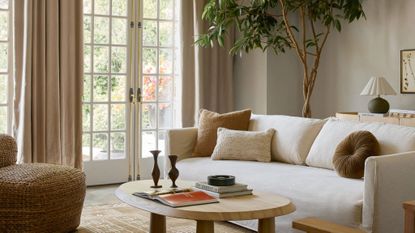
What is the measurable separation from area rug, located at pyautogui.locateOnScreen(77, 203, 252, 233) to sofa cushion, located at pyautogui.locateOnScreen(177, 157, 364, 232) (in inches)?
12.9

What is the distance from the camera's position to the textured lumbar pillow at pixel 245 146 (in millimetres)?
4422

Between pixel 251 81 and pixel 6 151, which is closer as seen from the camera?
pixel 6 151

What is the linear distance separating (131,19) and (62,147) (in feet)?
4.90

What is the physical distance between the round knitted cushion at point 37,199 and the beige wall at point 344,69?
2889 mm

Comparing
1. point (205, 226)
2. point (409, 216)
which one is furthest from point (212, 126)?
point (409, 216)

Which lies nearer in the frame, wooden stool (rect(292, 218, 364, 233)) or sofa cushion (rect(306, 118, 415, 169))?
wooden stool (rect(292, 218, 364, 233))

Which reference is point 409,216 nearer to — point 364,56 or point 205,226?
point 205,226

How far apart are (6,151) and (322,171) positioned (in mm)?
2199

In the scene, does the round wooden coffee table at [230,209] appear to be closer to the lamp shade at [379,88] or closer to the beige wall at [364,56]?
the lamp shade at [379,88]

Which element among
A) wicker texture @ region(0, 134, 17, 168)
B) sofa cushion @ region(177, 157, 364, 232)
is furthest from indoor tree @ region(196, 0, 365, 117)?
wicker texture @ region(0, 134, 17, 168)

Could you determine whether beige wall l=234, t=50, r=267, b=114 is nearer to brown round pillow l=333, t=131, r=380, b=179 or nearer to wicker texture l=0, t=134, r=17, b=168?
brown round pillow l=333, t=131, r=380, b=179

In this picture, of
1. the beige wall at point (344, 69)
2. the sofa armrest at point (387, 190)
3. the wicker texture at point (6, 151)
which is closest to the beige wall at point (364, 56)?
the beige wall at point (344, 69)

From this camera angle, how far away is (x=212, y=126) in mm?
4793

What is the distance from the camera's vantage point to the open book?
9.36 ft
